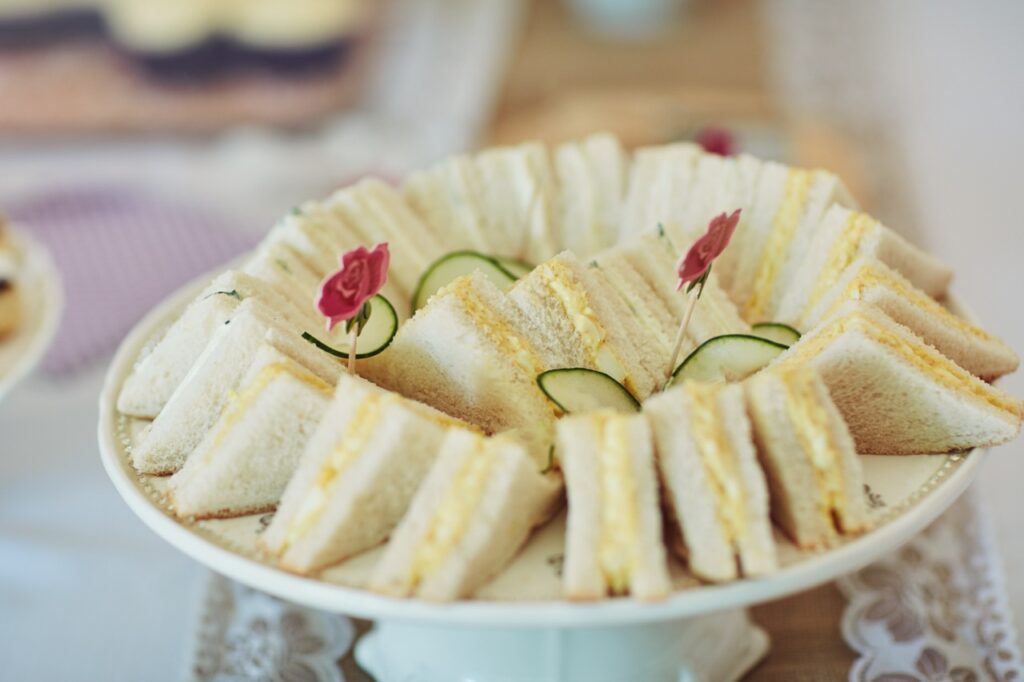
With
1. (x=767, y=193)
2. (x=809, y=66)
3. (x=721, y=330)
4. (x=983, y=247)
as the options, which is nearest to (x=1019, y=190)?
(x=983, y=247)

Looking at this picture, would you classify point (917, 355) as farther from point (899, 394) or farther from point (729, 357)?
point (729, 357)

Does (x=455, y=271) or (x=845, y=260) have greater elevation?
(x=845, y=260)

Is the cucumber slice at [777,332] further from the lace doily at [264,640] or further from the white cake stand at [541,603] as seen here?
the lace doily at [264,640]

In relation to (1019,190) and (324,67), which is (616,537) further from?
(324,67)

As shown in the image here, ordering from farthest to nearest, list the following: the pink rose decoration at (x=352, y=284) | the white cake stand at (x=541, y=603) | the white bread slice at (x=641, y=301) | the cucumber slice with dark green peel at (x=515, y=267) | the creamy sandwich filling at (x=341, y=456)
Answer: the cucumber slice with dark green peel at (x=515, y=267), the white bread slice at (x=641, y=301), the pink rose decoration at (x=352, y=284), the creamy sandwich filling at (x=341, y=456), the white cake stand at (x=541, y=603)

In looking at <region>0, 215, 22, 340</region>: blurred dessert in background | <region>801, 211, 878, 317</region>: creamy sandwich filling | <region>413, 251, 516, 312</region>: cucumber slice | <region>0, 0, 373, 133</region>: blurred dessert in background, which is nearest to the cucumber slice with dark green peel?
<region>413, 251, 516, 312</region>: cucumber slice

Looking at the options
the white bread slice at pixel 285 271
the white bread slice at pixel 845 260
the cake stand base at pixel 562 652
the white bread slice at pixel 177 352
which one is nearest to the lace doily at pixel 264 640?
the cake stand base at pixel 562 652

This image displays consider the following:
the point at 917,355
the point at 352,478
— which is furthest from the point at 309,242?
the point at 917,355
